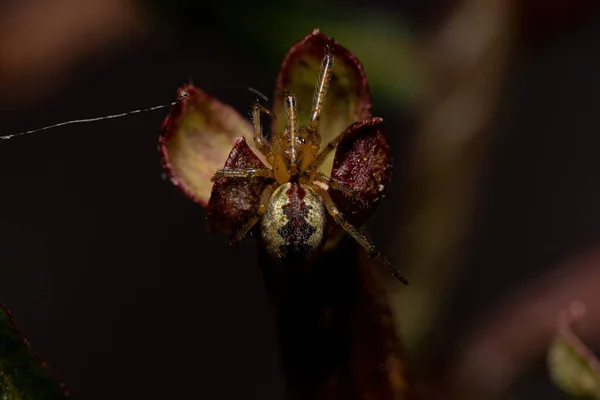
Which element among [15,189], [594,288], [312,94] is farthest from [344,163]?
[15,189]

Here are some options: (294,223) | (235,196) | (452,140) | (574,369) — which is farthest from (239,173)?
(452,140)

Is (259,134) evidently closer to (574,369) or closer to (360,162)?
(360,162)

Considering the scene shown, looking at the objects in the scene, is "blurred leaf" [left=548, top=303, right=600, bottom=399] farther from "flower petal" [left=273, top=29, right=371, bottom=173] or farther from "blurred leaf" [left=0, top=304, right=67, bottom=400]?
"blurred leaf" [left=0, top=304, right=67, bottom=400]

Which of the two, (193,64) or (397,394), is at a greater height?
(397,394)

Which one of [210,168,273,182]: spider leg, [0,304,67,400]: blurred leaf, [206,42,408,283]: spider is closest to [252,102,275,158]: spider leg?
[206,42,408,283]: spider

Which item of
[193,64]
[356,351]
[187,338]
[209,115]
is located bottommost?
[187,338]

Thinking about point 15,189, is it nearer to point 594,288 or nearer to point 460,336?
point 460,336

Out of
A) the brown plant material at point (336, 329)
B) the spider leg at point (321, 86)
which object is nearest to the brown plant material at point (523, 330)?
the brown plant material at point (336, 329)
